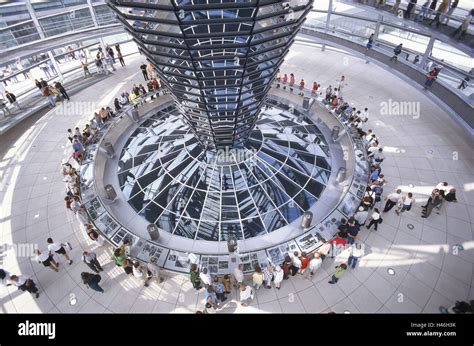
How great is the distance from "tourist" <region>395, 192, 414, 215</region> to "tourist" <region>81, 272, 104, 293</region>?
1205 cm

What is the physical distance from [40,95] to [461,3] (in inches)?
1114

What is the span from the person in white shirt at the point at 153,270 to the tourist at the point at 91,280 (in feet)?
5.31

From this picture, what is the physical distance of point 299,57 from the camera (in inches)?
995

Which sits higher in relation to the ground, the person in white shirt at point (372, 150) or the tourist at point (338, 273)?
the person in white shirt at point (372, 150)

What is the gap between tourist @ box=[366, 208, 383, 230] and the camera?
38.3 feet

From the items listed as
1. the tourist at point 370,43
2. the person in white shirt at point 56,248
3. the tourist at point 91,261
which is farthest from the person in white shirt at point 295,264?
the tourist at point 370,43

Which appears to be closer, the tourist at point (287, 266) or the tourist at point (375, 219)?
the tourist at point (287, 266)

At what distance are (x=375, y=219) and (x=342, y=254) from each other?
6.36 ft

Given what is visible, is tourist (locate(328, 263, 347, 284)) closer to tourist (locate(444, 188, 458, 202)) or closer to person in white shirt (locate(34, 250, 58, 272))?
tourist (locate(444, 188, 458, 202))

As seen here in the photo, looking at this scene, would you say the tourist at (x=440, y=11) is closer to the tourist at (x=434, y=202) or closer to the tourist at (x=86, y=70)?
the tourist at (x=434, y=202)

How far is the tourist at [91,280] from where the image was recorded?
9977 mm
